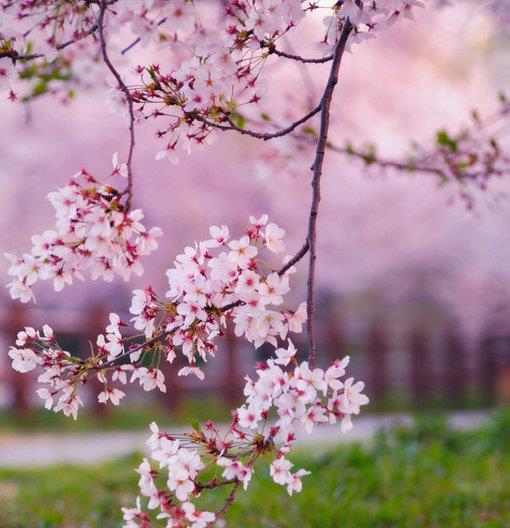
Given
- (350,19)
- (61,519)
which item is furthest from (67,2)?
(61,519)

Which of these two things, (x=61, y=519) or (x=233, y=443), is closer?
(x=233, y=443)

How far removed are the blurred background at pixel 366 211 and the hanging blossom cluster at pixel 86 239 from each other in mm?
8910

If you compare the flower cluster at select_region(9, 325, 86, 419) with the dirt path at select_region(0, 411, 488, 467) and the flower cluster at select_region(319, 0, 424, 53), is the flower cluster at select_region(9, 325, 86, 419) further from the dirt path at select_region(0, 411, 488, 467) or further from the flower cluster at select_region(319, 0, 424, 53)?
the dirt path at select_region(0, 411, 488, 467)

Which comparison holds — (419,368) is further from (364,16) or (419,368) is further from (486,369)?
(364,16)

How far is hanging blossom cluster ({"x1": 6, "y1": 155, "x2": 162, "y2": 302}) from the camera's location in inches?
72.2

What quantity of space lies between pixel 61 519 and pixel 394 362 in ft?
34.7

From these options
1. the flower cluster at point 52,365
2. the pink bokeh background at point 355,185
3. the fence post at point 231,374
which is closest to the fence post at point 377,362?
the pink bokeh background at point 355,185

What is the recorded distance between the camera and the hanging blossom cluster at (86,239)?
72.2 inches

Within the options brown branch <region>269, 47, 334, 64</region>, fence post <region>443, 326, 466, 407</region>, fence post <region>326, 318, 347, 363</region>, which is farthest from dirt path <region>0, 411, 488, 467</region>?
brown branch <region>269, 47, 334, 64</region>

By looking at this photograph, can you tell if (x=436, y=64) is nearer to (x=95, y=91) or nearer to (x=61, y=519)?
(x=95, y=91)

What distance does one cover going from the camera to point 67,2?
2.03 m

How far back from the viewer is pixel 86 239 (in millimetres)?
1869

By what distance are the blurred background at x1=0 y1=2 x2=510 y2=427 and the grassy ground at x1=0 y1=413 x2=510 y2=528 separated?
561 cm

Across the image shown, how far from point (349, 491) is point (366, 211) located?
9.23 meters
